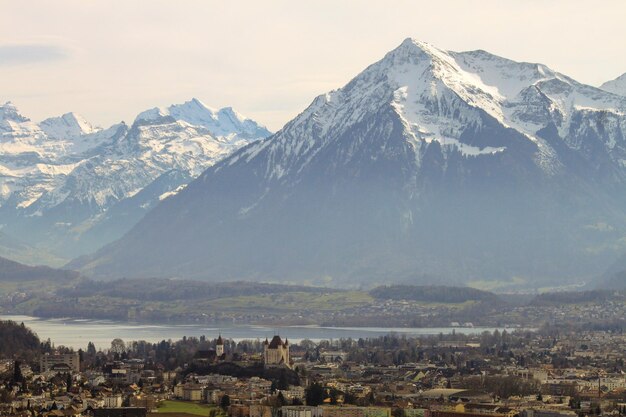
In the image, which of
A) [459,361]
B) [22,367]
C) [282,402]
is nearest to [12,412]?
[282,402]

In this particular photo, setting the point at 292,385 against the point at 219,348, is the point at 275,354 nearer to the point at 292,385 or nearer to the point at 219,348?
the point at 292,385

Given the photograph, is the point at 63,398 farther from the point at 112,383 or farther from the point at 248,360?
the point at 248,360

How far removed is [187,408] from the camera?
145000 millimetres

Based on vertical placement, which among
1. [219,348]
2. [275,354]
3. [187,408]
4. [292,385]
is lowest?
[187,408]

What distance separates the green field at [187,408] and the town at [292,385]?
138mm

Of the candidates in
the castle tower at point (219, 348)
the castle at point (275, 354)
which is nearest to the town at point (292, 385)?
the castle at point (275, 354)

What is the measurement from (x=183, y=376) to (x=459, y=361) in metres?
32.8

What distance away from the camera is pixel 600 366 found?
193125 mm

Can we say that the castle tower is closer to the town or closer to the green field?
the town

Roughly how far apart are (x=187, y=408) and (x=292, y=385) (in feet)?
57.4

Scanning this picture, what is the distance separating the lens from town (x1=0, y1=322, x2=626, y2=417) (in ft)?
461

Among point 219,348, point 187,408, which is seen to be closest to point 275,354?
point 219,348

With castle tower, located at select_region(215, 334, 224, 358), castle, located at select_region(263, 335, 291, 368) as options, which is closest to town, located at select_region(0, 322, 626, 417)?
castle, located at select_region(263, 335, 291, 368)

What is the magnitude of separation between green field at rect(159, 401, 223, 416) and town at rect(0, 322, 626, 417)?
138 mm
